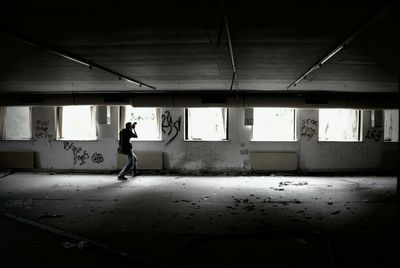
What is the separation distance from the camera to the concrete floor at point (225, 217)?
384cm

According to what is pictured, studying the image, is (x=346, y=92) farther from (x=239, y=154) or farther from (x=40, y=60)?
(x=40, y=60)

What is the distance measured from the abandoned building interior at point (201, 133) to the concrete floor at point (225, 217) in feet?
0.12

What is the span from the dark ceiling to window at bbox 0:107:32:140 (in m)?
3.79

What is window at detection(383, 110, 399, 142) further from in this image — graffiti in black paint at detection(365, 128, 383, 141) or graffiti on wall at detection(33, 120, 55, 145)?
graffiti on wall at detection(33, 120, 55, 145)

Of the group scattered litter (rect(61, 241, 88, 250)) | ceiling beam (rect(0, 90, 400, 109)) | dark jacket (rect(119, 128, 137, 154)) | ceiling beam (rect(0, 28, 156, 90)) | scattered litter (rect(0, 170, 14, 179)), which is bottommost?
scattered litter (rect(0, 170, 14, 179))

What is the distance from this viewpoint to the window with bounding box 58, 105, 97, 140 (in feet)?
Result: 35.0

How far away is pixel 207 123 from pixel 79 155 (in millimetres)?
4712

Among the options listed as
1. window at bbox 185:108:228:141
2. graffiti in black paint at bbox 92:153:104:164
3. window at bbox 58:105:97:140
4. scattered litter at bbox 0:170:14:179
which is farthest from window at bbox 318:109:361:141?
scattered litter at bbox 0:170:14:179

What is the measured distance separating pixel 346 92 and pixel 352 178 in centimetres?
277

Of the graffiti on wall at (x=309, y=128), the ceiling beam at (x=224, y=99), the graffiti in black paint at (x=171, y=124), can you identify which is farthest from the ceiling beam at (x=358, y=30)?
the graffiti in black paint at (x=171, y=124)

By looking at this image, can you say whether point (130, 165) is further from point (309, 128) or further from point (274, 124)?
point (309, 128)

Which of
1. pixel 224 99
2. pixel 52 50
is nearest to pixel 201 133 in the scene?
pixel 224 99

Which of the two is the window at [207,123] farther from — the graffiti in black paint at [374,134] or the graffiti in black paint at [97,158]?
the graffiti in black paint at [374,134]

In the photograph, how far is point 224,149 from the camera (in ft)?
33.7
